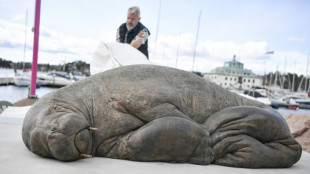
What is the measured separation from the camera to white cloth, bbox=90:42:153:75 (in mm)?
5047

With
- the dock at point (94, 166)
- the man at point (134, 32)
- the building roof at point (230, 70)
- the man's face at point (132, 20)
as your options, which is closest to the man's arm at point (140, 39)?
the man at point (134, 32)

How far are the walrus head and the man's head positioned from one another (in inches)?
113

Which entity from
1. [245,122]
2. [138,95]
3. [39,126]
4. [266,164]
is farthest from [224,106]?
[39,126]

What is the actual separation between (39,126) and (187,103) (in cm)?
159

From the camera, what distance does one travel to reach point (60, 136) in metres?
2.74

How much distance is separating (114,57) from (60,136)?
8.51 ft

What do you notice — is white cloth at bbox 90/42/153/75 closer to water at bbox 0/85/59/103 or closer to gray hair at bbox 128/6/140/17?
gray hair at bbox 128/6/140/17

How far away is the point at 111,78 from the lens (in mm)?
3447

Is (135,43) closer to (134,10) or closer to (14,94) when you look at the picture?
(134,10)

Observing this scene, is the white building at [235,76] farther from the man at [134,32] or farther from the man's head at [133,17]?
the man's head at [133,17]

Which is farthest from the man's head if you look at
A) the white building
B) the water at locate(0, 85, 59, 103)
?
the white building

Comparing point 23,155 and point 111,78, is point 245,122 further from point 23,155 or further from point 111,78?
point 23,155

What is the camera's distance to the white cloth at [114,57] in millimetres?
5047

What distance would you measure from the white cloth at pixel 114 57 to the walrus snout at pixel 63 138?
2227mm
